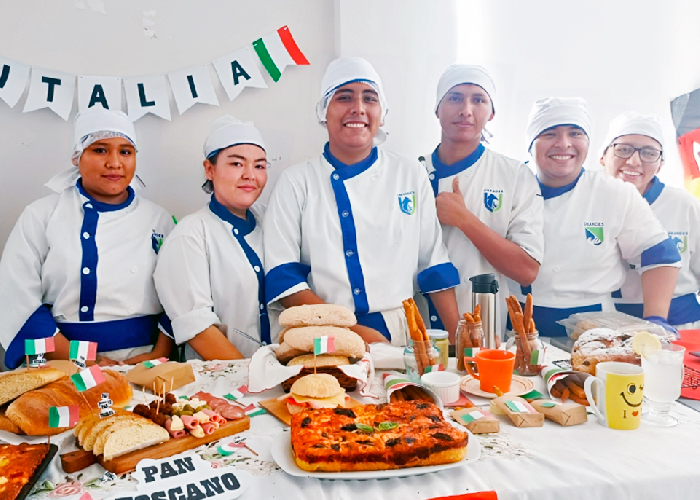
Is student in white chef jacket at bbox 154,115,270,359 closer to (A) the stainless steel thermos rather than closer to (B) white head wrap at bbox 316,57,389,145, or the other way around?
(B) white head wrap at bbox 316,57,389,145

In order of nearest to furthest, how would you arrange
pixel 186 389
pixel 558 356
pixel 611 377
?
pixel 611 377 < pixel 186 389 < pixel 558 356

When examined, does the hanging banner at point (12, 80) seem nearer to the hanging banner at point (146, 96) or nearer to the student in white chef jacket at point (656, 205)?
the hanging banner at point (146, 96)

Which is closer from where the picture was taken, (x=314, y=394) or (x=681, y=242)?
(x=314, y=394)

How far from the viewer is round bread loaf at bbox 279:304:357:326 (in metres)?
1.68

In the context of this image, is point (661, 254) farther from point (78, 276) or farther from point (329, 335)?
point (78, 276)

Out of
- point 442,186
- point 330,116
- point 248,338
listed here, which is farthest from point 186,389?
point 442,186

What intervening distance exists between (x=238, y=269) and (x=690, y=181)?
9.29 feet

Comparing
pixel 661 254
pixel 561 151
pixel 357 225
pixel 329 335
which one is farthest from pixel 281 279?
pixel 661 254

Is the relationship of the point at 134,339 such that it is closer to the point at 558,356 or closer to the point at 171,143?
the point at 171,143

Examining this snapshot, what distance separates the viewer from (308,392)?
1374 millimetres

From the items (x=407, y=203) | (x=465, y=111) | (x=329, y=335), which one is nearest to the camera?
(x=329, y=335)

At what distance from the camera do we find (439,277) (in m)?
2.45

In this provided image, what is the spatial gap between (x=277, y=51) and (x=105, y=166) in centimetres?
113

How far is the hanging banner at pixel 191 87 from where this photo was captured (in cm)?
288
